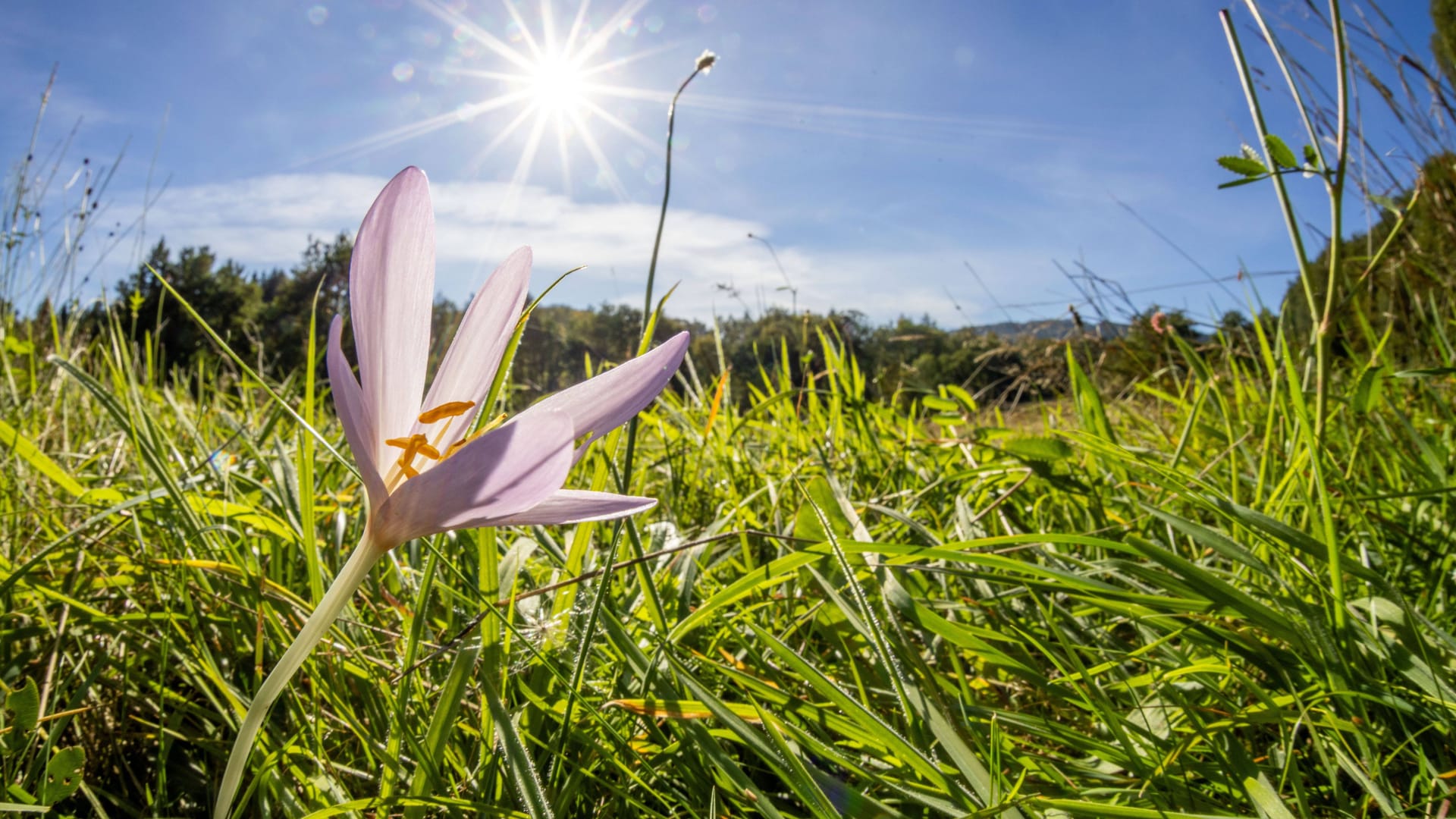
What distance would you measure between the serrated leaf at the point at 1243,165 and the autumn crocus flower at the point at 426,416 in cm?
88

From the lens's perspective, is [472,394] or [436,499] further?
[472,394]

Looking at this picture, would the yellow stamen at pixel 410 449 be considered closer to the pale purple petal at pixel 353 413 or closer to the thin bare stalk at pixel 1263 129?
the pale purple petal at pixel 353 413

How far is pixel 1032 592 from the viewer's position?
77 cm

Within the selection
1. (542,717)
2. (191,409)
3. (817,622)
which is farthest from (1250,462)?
(191,409)

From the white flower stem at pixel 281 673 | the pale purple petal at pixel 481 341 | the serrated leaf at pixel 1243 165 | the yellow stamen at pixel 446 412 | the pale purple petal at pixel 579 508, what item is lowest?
the white flower stem at pixel 281 673

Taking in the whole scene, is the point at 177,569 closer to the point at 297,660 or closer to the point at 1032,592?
the point at 297,660

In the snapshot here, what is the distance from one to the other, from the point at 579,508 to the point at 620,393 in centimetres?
7

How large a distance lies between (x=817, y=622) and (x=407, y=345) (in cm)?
61

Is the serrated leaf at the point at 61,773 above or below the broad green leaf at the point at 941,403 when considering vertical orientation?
below

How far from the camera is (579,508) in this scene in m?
0.41

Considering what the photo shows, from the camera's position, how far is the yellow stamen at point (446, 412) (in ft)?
1.42

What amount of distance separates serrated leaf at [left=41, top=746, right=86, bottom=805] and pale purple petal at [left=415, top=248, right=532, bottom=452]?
343mm

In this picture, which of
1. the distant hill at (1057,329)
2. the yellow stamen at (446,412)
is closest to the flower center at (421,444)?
the yellow stamen at (446,412)

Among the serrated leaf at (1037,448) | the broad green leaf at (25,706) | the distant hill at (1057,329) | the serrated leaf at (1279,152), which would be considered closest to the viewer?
the broad green leaf at (25,706)
